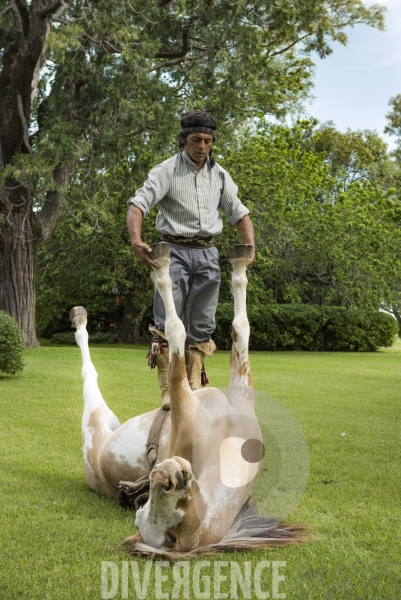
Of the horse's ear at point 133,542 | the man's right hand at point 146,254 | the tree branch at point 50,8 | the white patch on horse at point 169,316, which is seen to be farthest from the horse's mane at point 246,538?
the tree branch at point 50,8

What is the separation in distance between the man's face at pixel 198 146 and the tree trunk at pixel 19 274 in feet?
46.2

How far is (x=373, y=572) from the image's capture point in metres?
2.93

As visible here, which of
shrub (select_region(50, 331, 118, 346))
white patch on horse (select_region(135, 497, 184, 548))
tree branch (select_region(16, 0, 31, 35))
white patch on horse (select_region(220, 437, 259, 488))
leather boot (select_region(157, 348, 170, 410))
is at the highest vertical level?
tree branch (select_region(16, 0, 31, 35))

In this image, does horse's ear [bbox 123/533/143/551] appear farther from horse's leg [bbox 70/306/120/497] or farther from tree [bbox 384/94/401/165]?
tree [bbox 384/94/401/165]

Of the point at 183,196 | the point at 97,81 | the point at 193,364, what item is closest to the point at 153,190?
→ the point at 183,196

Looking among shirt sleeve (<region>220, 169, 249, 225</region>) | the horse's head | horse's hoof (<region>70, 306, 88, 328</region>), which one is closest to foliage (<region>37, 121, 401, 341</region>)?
horse's hoof (<region>70, 306, 88, 328</region>)

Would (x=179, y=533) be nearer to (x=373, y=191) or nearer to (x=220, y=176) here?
(x=220, y=176)

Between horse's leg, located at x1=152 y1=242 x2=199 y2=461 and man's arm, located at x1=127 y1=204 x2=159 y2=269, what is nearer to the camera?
horse's leg, located at x1=152 y1=242 x2=199 y2=461

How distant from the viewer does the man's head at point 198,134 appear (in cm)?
419

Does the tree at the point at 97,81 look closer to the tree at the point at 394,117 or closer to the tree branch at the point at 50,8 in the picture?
the tree branch at the point at 50,8

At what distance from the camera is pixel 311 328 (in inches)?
952

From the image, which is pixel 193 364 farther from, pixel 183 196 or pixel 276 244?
pixel 276 244

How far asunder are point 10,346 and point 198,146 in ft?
24.6

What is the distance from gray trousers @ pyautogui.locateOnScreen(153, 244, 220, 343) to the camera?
4.30 m
